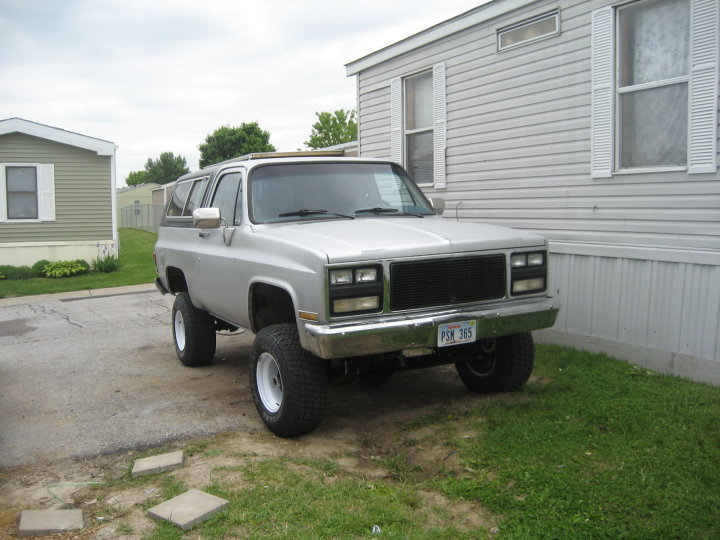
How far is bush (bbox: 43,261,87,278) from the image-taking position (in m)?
16.2

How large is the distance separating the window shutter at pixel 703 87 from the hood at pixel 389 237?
5.71 ft

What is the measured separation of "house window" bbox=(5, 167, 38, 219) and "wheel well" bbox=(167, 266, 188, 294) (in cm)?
1137

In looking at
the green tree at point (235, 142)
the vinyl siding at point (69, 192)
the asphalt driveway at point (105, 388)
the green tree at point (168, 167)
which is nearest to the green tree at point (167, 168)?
the green tree at point (168, 167)

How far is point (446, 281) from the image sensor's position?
15.4 ft

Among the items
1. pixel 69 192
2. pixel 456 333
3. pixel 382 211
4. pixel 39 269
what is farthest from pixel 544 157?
pixel 69 192

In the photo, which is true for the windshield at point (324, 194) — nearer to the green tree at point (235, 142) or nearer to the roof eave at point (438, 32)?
the roof eave at point (438, 32)

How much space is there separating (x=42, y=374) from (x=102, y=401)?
150 centimetres

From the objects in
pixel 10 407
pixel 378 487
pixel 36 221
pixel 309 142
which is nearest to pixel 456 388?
pixel 378 487

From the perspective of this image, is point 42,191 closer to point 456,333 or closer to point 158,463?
point 158,463

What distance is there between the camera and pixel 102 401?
598 centimetres

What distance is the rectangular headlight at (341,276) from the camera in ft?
14.2

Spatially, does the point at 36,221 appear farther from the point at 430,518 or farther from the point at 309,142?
the point at 309,142

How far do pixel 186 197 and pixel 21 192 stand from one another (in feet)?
38.8

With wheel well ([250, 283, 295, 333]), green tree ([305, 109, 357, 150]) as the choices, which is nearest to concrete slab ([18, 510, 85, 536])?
wheel well ([250, 283, 295, 333])
